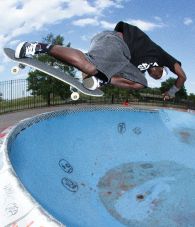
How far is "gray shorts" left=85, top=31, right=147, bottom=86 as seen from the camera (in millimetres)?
4262

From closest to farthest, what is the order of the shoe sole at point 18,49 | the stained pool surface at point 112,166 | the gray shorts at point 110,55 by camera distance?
1. the stained pool surface at point 112,166
2. the gray shorts at point 110,55
3. the shoe sole at point 18,49

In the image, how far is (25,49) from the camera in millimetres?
4566

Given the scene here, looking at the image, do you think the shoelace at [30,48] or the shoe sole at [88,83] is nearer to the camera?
the shoelace at [30,48]

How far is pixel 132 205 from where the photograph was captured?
4613mm

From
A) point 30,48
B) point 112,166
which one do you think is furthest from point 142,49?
point 112,166

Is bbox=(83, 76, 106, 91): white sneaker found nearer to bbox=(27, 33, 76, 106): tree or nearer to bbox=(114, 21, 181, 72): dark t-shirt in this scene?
bbox=(114, 21, 181, 72): dark t-shirt

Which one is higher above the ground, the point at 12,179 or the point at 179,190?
the point at 12,179

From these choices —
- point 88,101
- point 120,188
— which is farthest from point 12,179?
point 88,101

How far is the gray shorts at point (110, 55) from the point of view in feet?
14.0

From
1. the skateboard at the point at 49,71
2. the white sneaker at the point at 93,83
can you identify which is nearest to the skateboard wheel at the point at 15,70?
the skateboard at the point at 49,71

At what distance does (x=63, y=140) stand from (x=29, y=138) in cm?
97

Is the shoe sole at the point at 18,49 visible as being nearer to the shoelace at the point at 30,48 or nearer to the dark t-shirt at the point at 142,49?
the shoelace at the point at 30,48

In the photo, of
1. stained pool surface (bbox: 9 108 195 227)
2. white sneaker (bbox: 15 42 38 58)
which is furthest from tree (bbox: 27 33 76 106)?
white sneaker (bbox: 15 42 38 58)

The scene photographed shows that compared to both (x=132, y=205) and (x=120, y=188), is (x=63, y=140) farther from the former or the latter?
(x=132, y=205)
